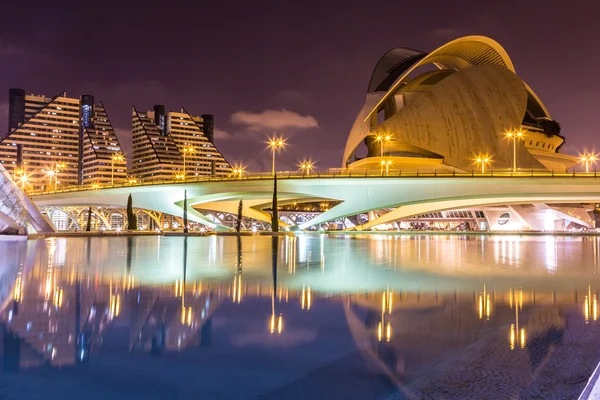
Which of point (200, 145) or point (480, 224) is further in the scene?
point (200, 145)

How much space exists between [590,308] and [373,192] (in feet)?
132

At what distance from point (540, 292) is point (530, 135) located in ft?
219

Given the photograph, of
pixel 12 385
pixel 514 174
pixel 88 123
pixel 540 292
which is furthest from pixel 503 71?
pixel 88 123

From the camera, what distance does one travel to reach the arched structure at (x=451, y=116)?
213 ft

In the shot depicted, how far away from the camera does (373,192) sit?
48062 millimetres

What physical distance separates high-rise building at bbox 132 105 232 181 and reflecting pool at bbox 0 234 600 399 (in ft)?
497

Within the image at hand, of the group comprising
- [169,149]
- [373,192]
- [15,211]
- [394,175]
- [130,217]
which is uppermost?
[169,149]

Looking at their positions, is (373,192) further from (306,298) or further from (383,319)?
(383,319)

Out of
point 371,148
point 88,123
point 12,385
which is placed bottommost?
point 12,385

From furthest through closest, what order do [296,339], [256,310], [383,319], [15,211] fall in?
[15,211] → [256,310] → [383,319] → [296,339]

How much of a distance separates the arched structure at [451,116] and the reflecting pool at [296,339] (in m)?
52.8

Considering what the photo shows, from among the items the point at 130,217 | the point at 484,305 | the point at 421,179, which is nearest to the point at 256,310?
the point at 484,305

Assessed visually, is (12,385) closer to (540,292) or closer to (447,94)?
(540,292)

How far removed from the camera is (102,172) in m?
153
